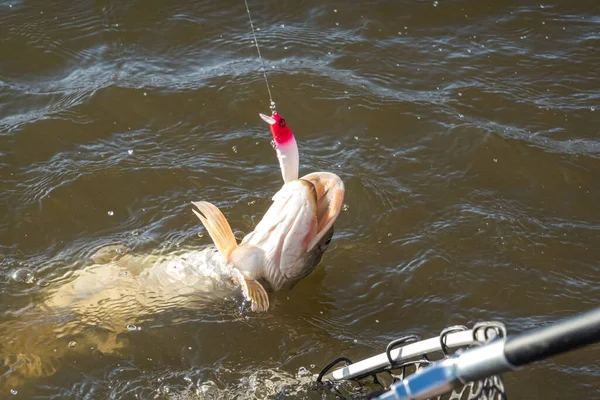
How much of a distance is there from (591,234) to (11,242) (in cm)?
389

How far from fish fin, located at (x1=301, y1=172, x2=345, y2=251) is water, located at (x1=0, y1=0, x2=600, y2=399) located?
789 mm

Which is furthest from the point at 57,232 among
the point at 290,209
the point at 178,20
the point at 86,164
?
the point at 178,20

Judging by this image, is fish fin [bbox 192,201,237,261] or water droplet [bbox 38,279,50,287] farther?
water droplet [bbox 38,279,50,287]

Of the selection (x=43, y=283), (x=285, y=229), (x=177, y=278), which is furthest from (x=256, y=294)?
(x=43, y=283)

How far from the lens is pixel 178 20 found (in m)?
7.38

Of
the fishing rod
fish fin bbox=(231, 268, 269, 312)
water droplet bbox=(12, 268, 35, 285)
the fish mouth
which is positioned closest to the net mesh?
the fishing rod

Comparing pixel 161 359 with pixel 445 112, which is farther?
Result: pixel 445 112

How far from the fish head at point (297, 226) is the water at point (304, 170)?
0.59 metres

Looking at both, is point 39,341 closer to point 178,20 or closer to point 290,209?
point 290,209

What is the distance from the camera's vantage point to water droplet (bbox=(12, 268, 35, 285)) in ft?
15.6

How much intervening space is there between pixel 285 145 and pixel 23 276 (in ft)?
6.65

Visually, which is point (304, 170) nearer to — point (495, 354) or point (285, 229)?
point (285, 229)

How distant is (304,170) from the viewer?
5641 millimetres

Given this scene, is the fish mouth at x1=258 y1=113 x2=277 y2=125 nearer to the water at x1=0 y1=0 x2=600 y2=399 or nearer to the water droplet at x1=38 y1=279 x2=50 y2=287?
the water at x1=0 y1=0 x2=600 y2=399
